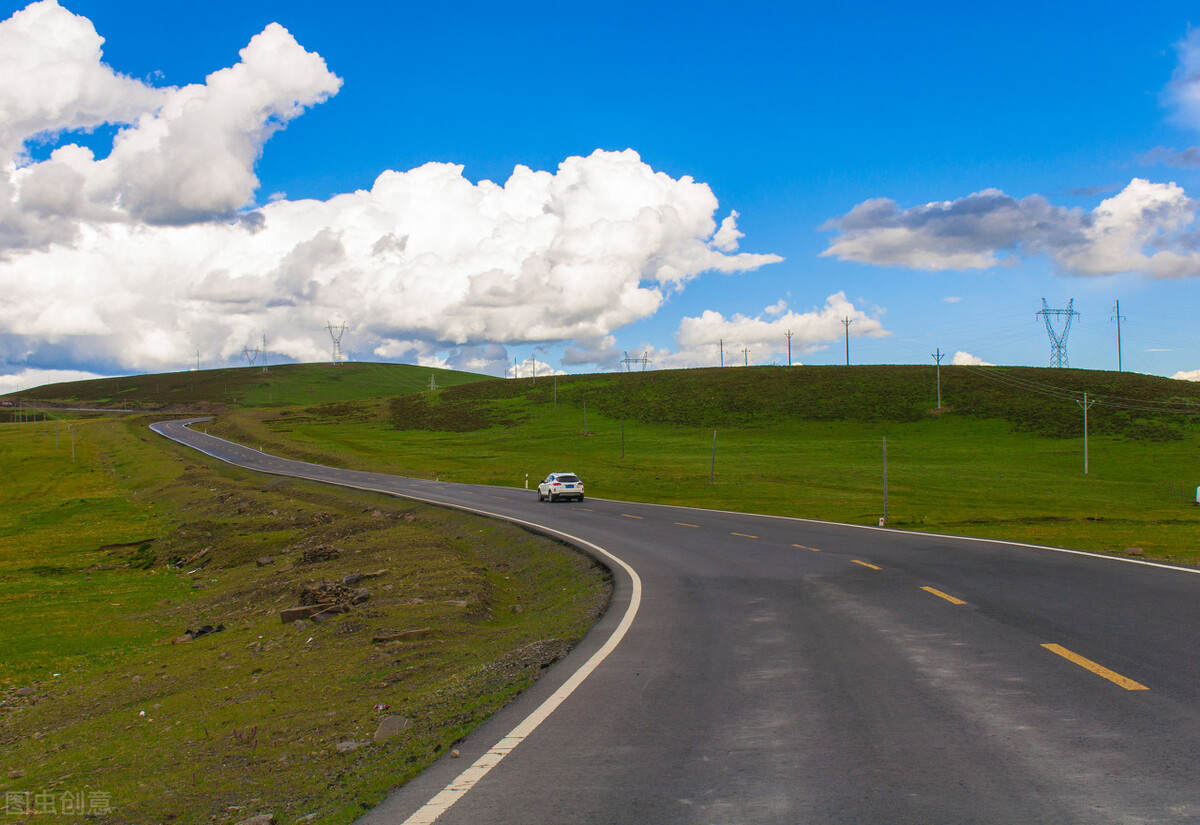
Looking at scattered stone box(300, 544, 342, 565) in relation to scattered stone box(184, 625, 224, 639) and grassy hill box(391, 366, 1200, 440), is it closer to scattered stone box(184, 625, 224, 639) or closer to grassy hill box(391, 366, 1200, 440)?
scattered stone box(184, 625, 224, 639)

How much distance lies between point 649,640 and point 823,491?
45.8 m

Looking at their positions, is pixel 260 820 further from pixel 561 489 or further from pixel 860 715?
pixel 561 489

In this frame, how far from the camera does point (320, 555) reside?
81.9 ft

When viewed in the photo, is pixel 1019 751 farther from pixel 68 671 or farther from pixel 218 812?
pixel 68 671

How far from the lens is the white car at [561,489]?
4719cm

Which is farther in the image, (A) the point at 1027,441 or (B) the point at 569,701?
(A) the point at 1027,441

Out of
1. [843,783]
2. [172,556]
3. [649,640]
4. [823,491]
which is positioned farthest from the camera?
[823,491]

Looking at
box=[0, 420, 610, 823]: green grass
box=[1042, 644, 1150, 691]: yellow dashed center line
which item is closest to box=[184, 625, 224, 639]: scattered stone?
box=[0, 420, 610, 823]: green grass

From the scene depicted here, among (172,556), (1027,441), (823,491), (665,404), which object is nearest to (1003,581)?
(172,556)

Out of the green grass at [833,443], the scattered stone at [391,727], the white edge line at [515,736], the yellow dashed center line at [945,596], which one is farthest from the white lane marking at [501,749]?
the green grass at [833,443]

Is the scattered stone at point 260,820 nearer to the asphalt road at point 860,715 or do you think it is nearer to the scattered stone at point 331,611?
the asphalt road at point 860,715

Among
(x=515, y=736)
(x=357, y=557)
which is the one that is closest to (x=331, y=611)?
(x=357, y=557)

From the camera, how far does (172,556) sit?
31.1 meters

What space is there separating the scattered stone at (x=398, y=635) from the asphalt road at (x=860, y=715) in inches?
124
